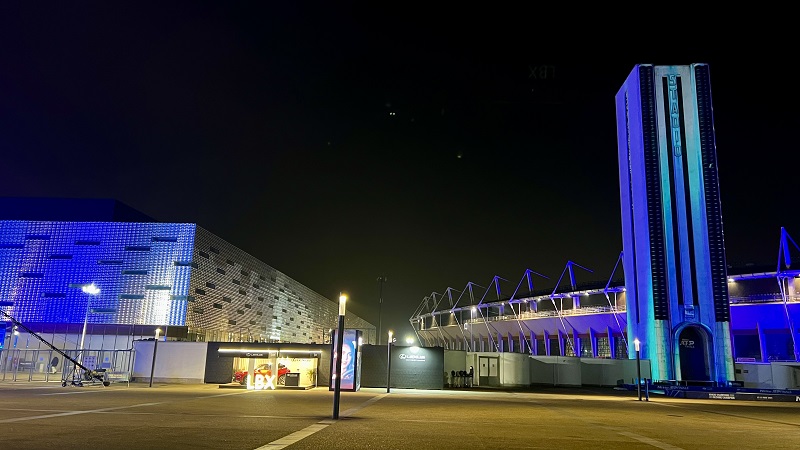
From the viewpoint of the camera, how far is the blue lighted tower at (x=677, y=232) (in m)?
61.5

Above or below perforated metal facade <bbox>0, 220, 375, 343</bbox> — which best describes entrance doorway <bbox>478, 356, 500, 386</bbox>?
below

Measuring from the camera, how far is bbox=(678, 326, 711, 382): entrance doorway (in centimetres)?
6206

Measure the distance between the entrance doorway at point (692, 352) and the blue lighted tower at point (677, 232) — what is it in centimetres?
10

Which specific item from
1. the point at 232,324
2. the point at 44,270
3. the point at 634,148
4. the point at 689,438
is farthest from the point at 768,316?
the point at 44,270

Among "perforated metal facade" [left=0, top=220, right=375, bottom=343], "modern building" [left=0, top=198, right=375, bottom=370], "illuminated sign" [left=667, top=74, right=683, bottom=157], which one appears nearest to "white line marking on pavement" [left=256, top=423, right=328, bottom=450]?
"illuminated sign" [left=667, top=74, right=683, bottom=157]

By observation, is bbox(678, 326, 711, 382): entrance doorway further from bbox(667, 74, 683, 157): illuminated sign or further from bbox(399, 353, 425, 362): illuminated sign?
bbox(399, 353, 425, 362): illuminated sign

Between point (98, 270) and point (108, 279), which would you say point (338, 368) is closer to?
point (108, 279)

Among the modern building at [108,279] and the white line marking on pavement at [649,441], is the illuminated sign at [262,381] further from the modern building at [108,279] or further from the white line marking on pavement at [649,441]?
the modern building at [108,279]

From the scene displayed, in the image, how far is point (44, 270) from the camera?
101688mm

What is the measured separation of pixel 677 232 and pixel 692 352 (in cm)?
1355

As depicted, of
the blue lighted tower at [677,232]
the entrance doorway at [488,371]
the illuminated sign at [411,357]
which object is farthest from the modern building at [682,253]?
the illuminated sign at [411,357]

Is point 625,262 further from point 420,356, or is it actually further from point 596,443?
point 596,443

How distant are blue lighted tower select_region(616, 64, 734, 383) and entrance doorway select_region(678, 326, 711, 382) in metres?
0.10

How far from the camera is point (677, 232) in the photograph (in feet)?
207
